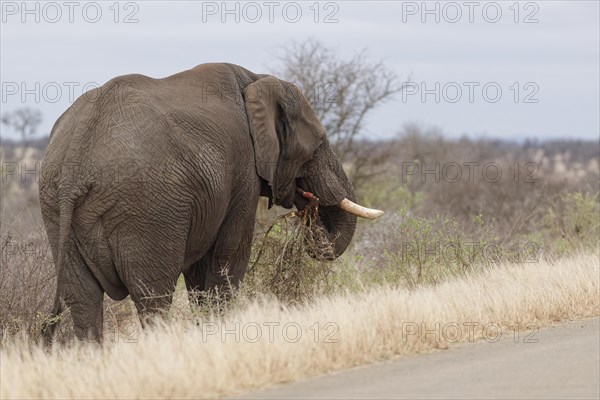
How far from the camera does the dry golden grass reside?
7453 mm

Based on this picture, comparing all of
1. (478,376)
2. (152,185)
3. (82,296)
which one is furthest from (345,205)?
(478,376)

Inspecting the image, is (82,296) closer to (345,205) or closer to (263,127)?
(263,127)

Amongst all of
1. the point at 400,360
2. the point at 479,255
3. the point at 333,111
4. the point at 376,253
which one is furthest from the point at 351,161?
the point at 400,360

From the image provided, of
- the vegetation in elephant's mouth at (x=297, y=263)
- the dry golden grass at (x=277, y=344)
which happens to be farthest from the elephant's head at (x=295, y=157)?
the dry golden grass at (x=277, y=344)

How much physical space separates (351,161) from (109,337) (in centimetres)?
1727

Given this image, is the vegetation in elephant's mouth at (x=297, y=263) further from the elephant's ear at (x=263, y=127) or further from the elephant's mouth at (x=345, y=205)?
the elephant's ear at (x=263, y=127)

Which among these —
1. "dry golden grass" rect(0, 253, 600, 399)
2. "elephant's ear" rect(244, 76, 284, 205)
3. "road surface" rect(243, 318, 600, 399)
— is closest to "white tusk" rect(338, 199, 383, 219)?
"elephant's ear" rect(244, 76, 284, 205)

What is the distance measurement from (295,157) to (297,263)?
3.69 ft

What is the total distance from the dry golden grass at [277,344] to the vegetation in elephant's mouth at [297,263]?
1.63 m

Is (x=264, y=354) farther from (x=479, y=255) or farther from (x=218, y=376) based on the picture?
(x=479, y=255)

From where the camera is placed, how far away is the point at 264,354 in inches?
312

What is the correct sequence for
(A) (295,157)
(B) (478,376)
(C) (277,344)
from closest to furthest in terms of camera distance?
(B) (478,376) < (C) (277,344) < (A) (295,157)

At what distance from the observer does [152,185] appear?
920cm

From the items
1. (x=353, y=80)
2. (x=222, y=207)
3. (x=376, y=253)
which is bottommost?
(x=376, y=253)
